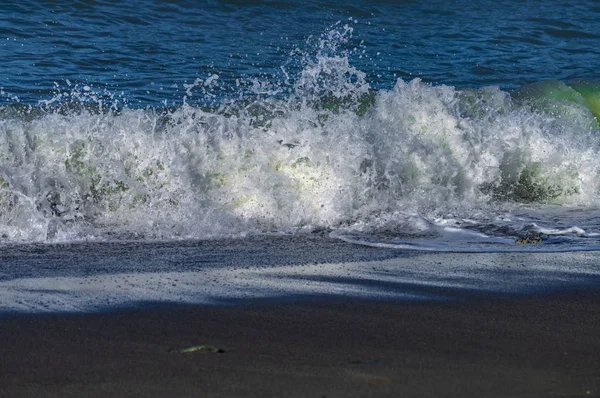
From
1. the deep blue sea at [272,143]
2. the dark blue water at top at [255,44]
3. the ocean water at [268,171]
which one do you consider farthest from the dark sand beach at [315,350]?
the dark blue water at top at [255,44]

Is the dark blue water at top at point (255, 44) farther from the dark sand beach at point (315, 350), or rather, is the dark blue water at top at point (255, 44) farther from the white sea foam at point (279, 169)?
the dark sand beach at point (315, 350)

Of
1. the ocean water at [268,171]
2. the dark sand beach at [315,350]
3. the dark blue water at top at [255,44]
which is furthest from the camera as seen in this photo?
the dark blue water at top at [255,44]

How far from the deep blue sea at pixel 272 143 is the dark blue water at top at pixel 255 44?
0.04 metres

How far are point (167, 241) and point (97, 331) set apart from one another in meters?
1.79

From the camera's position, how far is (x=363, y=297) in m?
3.71

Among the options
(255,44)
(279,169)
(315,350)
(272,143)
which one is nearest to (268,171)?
(279,169)

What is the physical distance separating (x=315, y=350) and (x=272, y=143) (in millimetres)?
3332

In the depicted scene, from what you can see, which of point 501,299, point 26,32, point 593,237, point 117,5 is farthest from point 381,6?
point 501,299

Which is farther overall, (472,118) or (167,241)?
(472,118)

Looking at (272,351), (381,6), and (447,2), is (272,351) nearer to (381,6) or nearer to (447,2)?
(381,6)

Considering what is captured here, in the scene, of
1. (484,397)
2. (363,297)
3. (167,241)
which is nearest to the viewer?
(484,397)

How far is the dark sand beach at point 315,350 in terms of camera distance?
2.74 m

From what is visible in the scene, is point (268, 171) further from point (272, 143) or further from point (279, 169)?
point (272, 143)

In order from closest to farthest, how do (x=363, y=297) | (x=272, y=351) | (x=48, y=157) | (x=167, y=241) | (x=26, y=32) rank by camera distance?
1. (x=272, y=351)
2. (x=363, y=297)
3. (x=167, y=241)
4. (x=48, y=157)
5. (x=26, y=32)
